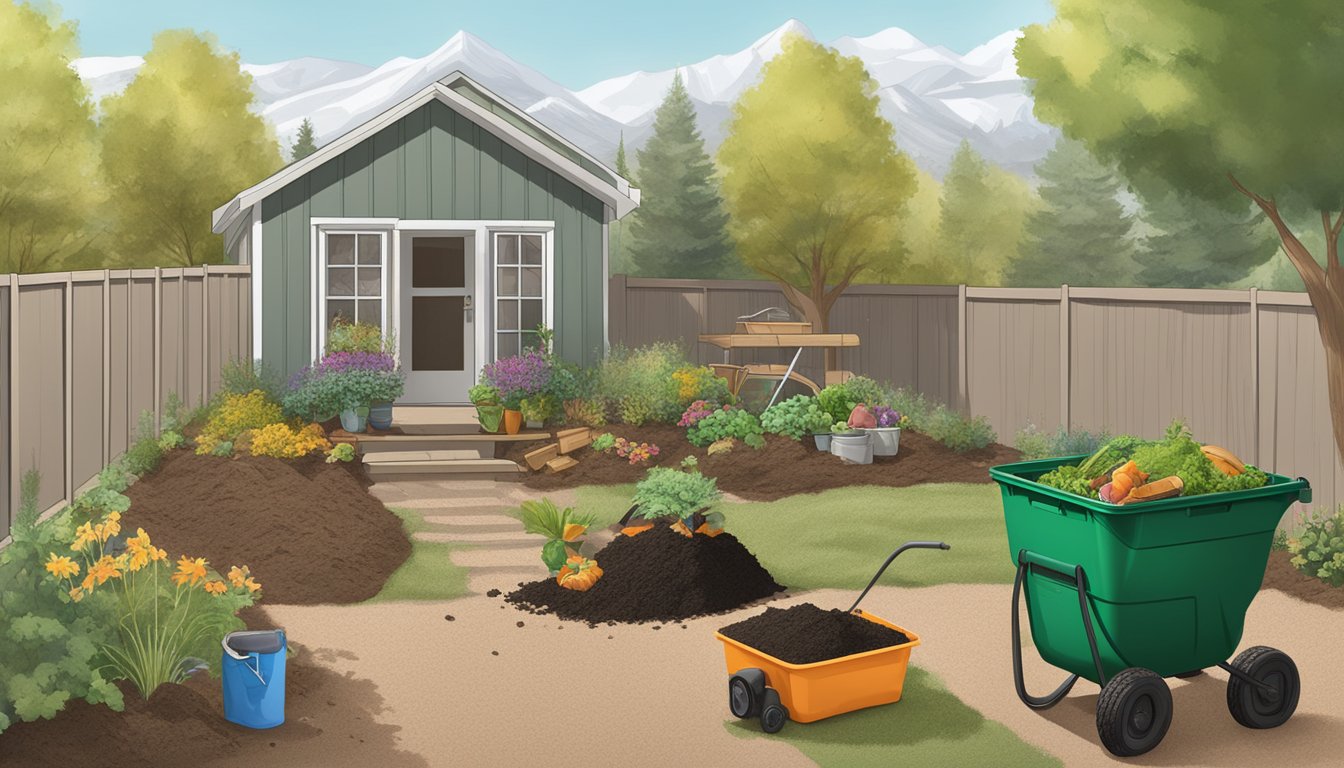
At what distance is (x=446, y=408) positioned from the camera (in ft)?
51.1

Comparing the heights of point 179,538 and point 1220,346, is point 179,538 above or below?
below

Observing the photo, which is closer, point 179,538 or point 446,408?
point 179,538

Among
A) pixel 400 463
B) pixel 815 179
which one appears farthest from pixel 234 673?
pixel 815 179

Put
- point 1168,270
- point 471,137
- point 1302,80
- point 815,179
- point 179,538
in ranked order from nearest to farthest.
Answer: point 179,538, point 1302,80, point 471,137, point 815,179, point 1168,270

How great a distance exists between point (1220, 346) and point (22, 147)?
2478 centimetres

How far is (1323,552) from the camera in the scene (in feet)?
30.6

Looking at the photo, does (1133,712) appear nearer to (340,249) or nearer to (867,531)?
(867,531)

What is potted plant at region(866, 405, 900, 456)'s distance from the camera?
1416 cm

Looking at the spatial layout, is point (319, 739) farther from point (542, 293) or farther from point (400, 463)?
point (542, 293)

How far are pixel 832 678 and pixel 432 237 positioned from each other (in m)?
10.2

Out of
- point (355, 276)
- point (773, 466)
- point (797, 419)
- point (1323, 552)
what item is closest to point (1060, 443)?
point (797, 419)

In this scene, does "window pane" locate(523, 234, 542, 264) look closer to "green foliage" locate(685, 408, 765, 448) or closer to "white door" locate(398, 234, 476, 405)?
"white door" locate(398, 234, 476, 405)

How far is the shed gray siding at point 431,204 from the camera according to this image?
49.9 feet

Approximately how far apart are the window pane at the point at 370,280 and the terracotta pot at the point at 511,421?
226 centimetres
